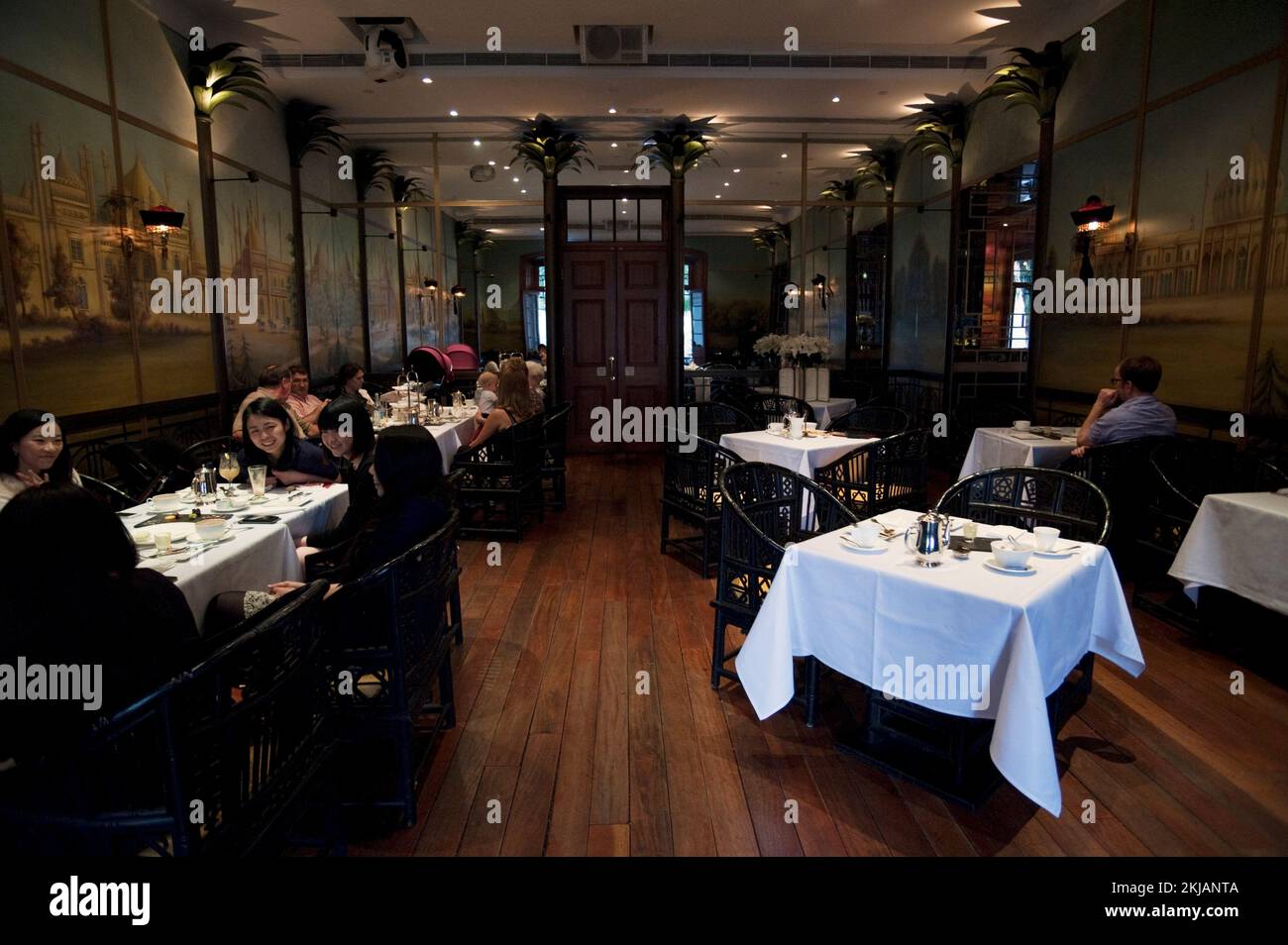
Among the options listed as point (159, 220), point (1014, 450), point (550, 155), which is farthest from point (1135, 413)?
point (550, 155)

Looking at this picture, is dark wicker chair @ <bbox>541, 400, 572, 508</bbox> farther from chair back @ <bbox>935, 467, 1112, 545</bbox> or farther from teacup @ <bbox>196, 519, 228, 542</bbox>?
chair back @ <bbox>935, 467, 1112, 545</bbox>

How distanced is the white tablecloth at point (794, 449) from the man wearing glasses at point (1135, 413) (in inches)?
56.5

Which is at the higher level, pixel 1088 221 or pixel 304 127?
pixel 304 127

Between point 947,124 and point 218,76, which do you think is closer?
point 218,76

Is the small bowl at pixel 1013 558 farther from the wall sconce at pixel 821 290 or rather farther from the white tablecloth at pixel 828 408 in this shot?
the wall sconce at pixel 821 290

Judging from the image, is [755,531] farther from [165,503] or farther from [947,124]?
[947,124]

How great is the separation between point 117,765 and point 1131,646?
10.3 ft

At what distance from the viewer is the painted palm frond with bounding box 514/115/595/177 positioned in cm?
955

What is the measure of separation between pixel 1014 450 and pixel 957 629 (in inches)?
146

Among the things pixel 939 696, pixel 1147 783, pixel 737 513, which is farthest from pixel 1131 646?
pixel 737 513

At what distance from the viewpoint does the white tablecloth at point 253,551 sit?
8.79 feet

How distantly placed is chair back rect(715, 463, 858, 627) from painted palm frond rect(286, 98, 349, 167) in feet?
25.5

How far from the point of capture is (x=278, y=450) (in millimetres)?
3936
